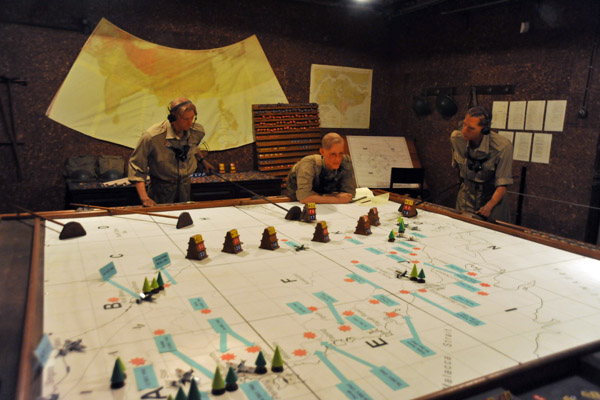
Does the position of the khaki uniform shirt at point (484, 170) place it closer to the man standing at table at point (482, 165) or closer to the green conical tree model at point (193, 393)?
the man standing at table at point (482, 165)

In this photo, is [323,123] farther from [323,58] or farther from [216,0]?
[216,0]

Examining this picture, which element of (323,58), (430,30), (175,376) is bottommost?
(175,376)

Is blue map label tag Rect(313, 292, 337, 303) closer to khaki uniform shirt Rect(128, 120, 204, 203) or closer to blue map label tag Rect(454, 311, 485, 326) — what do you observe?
blue map label tag Rect(454, 311, 485, 326)

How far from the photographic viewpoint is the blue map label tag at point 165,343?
52.4 inches

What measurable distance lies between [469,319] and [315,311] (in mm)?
543

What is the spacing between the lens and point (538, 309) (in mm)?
1693

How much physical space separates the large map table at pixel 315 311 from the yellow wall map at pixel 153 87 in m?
3.10

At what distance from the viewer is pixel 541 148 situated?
16.1 feet

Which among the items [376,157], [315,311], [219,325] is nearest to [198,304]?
[219,325]

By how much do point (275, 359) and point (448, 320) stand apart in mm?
683

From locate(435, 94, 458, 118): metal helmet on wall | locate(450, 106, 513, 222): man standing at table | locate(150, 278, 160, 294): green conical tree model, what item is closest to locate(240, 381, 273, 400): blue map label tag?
locate(150, 278, 160, 294): green conical tree model

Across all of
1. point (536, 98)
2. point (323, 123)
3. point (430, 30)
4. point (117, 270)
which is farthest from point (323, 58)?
point (117, 270)

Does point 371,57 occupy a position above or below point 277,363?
above

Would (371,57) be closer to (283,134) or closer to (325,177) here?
(283,134)
